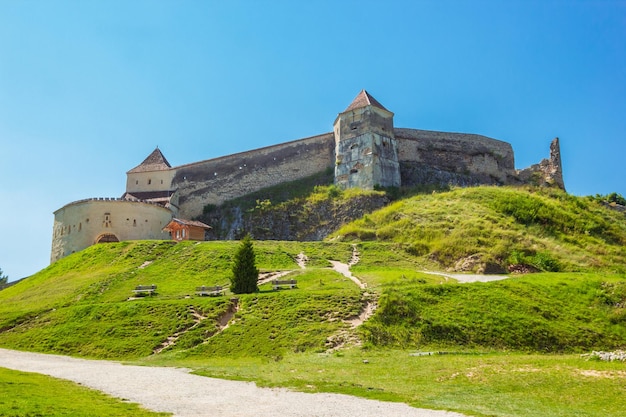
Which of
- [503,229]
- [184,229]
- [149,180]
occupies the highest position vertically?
[149,180]

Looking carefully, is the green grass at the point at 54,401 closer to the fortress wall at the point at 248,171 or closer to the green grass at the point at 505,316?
the green grass at the point at 505,316

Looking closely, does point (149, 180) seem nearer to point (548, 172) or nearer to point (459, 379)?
point (548, 172)

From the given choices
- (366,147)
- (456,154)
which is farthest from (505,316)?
(456,154)

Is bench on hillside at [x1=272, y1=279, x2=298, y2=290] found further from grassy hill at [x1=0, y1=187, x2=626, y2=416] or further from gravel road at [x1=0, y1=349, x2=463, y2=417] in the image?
gravel road at [x1=0, y1=349, x2=463, y2=417]

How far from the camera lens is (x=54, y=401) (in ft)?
29.4

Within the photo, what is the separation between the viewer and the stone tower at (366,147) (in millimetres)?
43438

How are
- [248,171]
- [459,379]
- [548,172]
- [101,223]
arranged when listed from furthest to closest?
[548,172] → [248,171] → [101,223] → [459,379]

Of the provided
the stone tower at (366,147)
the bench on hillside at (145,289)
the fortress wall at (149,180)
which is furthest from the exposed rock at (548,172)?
the bench on hillside at (145,289)

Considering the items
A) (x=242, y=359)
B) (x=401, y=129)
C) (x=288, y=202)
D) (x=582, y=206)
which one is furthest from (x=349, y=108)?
(x=242, y=359)

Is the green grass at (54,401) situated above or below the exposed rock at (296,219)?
below

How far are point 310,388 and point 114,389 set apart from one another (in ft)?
13.7

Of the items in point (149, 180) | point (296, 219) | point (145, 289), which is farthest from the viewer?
point (149, 180)

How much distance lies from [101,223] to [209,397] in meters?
32.4

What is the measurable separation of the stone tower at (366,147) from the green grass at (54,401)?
110 ft
